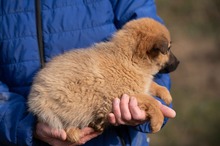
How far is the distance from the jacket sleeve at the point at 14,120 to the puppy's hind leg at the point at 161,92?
76 cm

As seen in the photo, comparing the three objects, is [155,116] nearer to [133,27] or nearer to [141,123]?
[141,123]

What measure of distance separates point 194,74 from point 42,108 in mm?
7393

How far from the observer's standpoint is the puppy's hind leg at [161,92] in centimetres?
325

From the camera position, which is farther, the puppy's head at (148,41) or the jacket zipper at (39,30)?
the puppy's head at (148,41)

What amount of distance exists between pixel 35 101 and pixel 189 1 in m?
9.77

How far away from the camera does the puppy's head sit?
127 inches

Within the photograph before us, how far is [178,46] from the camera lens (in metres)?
10.6

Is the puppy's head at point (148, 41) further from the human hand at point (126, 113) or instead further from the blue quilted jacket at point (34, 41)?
the human hand at point (126, 113)

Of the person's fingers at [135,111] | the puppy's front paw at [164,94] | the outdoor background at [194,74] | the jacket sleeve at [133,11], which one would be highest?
the jacket sleeve at [133,11]

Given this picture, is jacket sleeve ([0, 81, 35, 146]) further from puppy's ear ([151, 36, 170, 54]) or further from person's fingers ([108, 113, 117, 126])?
puppy's ear ([151, 36, 170, 54])

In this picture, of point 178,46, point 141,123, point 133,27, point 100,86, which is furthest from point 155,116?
point 178,46

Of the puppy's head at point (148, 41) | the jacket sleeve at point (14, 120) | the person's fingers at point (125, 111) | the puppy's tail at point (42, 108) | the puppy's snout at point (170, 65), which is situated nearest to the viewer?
the person's fingers at point (125, 111)

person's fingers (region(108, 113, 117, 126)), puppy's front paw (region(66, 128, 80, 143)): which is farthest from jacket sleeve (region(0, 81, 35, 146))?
person's fingers (region(108, 113, 117, 126))

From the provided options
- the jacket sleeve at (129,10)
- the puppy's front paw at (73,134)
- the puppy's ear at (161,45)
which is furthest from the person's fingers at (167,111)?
the jacket sleeve at (129,10)
